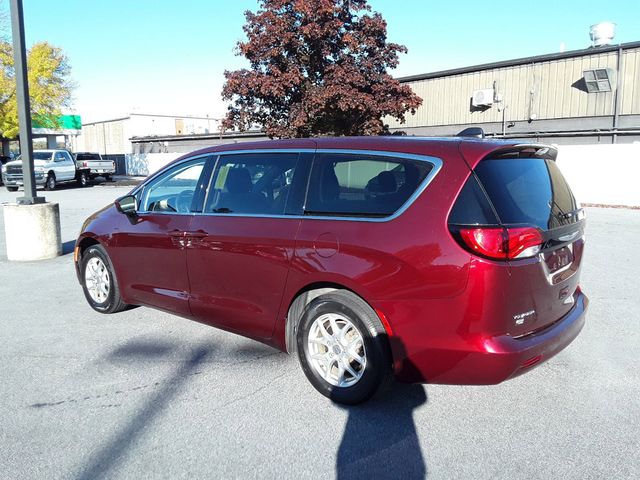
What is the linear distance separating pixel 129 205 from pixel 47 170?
79.2 ft

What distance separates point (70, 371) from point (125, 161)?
42643mm

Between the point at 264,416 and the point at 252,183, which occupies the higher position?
the point at 252,183

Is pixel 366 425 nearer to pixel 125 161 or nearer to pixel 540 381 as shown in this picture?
pixel 540 381

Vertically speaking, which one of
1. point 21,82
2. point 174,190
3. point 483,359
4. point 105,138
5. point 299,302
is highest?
point 105,138

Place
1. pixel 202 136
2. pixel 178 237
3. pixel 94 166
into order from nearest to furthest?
pixel 178 237
pixel 94 166
pixel 202 136

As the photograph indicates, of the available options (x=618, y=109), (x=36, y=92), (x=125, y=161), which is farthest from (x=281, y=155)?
(x=125, y=161)

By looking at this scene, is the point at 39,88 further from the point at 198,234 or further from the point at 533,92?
the point at 198,234

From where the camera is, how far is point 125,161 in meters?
43.8

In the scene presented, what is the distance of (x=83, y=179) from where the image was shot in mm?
30094

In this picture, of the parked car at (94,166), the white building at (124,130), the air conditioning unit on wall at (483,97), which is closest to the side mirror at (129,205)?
the air conditioning unit on wall at (483,97)

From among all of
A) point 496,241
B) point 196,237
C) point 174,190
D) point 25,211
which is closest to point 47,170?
point 25,211

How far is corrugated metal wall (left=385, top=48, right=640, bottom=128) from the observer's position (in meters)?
21.4

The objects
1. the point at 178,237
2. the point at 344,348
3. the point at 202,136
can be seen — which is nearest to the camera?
the point at 344,348

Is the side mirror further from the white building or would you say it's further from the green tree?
the white building
